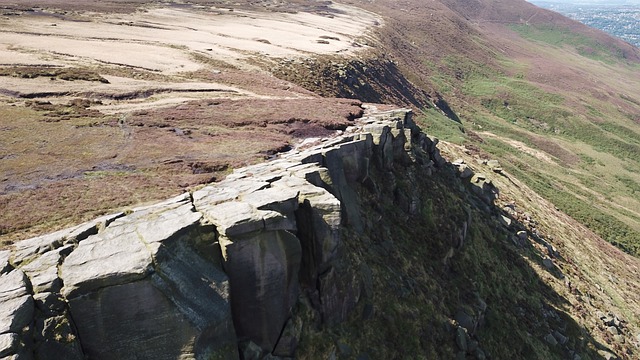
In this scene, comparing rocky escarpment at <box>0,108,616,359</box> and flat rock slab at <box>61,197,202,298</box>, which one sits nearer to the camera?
flat rock slab at <box>61,197,202,298</box>

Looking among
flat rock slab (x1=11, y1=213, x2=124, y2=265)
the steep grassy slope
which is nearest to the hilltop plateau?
flat rock slab (x1=11, y1=213, x2=124, y2=265)

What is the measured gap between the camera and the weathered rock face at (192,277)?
16484 mm

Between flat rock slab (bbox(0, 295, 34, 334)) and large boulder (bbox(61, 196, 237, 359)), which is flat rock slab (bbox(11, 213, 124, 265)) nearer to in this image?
large boulder (bbox(61, 196, 237, 359))

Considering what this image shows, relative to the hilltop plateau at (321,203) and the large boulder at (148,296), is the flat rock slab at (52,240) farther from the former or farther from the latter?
the large boulder at (148,296)

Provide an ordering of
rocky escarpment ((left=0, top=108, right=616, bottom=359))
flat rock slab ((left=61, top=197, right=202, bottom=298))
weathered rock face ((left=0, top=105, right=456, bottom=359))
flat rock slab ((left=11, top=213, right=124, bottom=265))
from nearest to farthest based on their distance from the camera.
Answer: weathered rock face ((left=0, top=105, right=456, bottom=359)), flat rock slab ((left=61, top=197, right=202, bottom=298)), rocky escarpment ((left=0, top=108, right=616, bottom=359)), flat rock slab ((left=11, top=213, right=124, bottom=265))

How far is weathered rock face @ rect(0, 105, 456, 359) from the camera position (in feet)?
54.1

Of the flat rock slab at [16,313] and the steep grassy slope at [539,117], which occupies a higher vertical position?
the flat rock slab at [16,313]

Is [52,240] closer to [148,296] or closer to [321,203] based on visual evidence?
[148,296]

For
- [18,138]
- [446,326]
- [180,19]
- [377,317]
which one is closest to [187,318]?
[377,317]

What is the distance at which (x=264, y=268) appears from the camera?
20.5 m

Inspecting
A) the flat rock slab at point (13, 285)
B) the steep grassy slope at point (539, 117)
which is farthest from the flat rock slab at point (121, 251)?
the steep grassy slope at point (539, 117)

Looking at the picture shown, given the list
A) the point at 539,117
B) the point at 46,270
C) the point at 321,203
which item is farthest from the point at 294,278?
the point at 539,117

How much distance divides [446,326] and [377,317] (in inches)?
260

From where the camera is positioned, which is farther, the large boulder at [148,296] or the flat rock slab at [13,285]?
the large boulder at [148,296]
